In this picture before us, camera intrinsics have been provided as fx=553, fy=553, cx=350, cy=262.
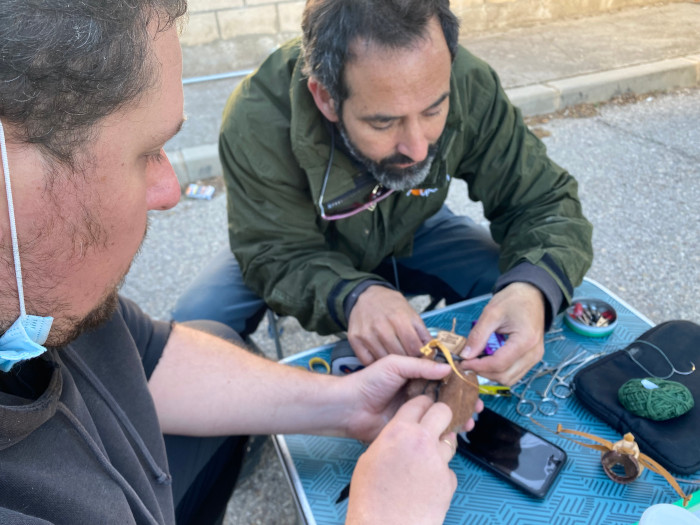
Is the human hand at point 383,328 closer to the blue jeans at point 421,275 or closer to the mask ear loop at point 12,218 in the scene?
the blue jeans at point 421,275

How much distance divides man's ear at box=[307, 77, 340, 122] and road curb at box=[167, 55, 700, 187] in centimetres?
346

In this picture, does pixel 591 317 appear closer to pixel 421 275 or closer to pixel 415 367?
pixel 415 367

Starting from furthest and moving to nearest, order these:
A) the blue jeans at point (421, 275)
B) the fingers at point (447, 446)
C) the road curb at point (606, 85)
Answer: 1. the road curb at point (606, 85)
2. the blue jeans at point (421, 275)
3. the fingers at point (447, 446)

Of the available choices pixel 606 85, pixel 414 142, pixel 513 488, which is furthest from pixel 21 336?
pixel 606 85

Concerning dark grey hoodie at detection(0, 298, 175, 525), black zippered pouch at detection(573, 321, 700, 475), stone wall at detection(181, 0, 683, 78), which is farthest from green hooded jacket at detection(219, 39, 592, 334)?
stone wall at detection(181, 0, 683, 78)

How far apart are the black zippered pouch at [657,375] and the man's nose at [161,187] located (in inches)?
46.0

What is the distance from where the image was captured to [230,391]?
1.58 metres

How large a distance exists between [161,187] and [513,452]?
1.04 metres

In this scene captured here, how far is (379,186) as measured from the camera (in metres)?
2.10

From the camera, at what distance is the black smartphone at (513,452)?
1.31m

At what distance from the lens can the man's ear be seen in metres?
1.90

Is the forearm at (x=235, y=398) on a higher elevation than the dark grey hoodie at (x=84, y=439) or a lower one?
lower

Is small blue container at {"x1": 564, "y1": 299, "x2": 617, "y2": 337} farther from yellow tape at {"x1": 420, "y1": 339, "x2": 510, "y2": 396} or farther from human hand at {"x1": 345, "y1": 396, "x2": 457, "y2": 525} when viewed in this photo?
human hand at {"x1": 345, "y1": 396, "x2": 457, "y2": 525}

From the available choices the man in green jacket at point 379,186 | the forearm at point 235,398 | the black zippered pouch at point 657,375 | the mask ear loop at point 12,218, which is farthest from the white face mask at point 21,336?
the black zippered pouch at point 657,375
